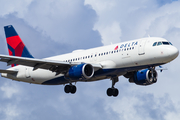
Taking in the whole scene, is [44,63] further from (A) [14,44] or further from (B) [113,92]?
(A) [14,44]

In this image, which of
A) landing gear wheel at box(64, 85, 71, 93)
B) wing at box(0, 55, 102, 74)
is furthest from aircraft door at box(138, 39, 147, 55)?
landing gear wheel at box(64, 85, 71, 93)

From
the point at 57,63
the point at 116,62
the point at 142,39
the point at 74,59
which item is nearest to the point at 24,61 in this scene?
the point at 57,63

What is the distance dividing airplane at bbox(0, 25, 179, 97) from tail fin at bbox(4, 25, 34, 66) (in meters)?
3.63

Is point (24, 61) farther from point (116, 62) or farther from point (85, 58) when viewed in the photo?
point (116, 62)

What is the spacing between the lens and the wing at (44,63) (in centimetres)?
4266

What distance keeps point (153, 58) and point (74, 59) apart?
36.1 feet

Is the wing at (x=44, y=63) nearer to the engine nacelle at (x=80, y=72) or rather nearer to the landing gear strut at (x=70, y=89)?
the engine nacelle at (x=80, y=72)

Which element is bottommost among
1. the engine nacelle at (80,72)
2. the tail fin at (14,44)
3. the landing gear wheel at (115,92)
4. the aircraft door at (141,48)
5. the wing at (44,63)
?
the landing gear wheel at (115,92)

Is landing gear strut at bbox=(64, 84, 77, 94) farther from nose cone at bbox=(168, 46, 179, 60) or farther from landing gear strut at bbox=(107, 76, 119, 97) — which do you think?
nose cone at bbox=(168, 46, 179, 60)

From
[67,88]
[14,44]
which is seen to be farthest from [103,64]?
[14,44]

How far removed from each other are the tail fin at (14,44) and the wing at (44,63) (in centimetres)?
963

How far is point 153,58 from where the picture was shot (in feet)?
138

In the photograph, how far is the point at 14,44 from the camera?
56969mm

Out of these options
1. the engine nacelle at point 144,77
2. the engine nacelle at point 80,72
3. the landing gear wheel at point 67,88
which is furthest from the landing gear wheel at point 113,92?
the engine nacelle at point 80,72
